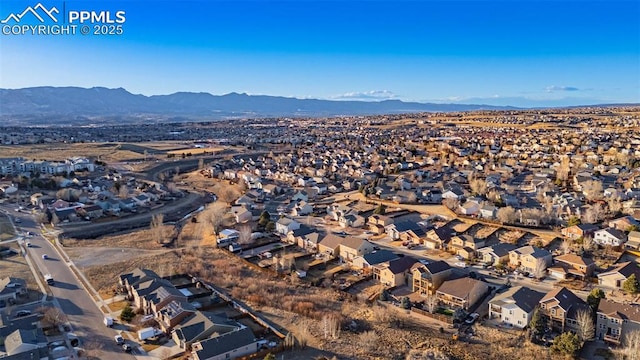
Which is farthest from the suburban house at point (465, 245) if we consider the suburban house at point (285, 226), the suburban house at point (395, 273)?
the suburban house at point (285, 226)

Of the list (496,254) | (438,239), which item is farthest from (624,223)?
(438,239)

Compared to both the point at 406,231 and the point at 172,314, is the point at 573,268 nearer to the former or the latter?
the point at 406,231

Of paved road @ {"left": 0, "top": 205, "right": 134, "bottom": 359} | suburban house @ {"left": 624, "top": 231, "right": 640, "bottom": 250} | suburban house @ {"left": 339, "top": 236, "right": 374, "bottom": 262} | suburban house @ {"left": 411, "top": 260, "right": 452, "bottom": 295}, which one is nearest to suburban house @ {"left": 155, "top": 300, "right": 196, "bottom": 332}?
paved road @ {"left": 0, "top": 205, "right": 134, "bottom": 359}

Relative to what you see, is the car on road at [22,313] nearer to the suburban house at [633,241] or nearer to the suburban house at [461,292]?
the suburban house at [461,292]

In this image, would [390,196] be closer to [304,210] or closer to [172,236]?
[304,210]

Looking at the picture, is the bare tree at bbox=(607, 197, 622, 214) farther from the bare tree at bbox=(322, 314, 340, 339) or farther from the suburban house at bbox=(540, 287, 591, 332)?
the bare tree at bbox=(322, 314, 340, 339)
